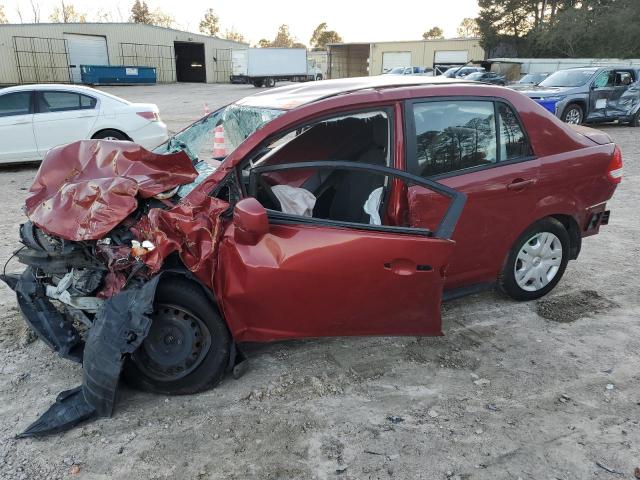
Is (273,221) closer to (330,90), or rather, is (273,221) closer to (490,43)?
(330,90)

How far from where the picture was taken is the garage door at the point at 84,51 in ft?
134

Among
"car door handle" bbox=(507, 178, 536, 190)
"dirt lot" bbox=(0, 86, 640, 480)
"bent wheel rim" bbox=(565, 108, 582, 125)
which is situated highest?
"car door handle" bbox=(507, 178, 536, 190)

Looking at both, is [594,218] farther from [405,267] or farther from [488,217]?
[405,267]

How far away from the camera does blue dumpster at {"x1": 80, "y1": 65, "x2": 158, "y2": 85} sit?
3816cm

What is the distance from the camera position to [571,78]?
48.0ft

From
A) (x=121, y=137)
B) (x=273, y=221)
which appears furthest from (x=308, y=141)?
(x=121, y=137)

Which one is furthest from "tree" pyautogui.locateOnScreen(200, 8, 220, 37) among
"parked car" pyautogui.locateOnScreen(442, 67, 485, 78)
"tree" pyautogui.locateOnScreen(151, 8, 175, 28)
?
"parked car" pyautogui.locateOnScreen(442, 67, 485, 78)

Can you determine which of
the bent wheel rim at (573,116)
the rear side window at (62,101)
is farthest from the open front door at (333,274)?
the bent wheel rim at (573,116)

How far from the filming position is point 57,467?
248cm

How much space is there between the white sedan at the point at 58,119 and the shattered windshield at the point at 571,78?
11.6 m

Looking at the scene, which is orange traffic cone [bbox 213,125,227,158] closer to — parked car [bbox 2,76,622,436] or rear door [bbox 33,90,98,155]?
parked car [bbox 2,76,622,436]

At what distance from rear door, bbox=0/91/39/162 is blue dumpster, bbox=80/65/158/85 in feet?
110

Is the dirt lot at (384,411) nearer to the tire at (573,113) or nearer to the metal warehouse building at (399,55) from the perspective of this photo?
the tire at (573,113)

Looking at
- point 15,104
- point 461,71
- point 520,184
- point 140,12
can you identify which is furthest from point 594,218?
point 140,12
